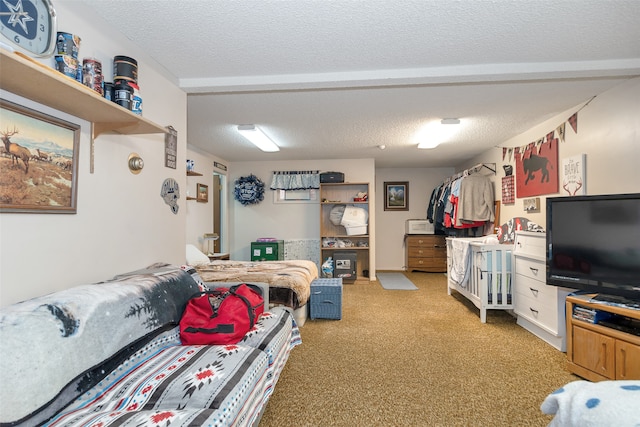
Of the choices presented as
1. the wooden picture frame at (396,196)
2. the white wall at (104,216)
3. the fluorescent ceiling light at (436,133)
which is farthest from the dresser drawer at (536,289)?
the wooden picture frame at (396,196)

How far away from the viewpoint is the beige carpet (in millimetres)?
1819

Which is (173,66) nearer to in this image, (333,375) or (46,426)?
(46,426)

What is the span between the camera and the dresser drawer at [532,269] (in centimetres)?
285

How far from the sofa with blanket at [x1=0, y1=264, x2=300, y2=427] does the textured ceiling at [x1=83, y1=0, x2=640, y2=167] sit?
1.51 metres

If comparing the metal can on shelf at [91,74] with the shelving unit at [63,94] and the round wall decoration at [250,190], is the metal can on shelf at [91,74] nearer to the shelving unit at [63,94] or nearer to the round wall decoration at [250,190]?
the shelving unit at [63,94]

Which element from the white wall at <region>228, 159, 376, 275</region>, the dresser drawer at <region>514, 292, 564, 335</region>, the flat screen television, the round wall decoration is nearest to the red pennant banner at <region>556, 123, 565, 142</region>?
the flat screen television

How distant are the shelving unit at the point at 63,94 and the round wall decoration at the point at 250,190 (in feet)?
13.5

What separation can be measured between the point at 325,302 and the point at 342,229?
2.61m

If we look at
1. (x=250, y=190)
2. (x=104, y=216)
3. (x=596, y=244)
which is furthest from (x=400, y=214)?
(x=104, y=216)

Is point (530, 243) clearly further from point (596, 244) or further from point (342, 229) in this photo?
point (342, 229)

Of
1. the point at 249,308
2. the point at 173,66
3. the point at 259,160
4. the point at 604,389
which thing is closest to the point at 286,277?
the point at 249,308

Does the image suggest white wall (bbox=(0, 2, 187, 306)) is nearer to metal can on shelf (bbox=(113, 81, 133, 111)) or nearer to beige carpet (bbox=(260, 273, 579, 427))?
metal can on shelf (bbox=(113, 81, 133, 111))

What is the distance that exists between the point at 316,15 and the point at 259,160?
4.41m

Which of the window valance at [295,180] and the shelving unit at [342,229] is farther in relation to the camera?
the window valance at [295,180]
